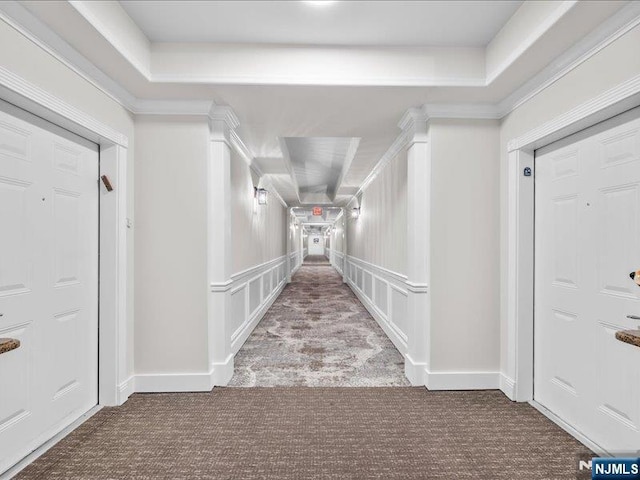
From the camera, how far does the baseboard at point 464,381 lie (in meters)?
2.95

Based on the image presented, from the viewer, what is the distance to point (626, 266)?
1923mm

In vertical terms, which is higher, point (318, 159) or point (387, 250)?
point (318, 159)

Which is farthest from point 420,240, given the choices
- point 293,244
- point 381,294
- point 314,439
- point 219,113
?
point 293,244

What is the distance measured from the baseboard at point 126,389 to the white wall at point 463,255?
2762 millimetres

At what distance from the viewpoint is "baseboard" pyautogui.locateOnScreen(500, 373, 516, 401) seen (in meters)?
2.74

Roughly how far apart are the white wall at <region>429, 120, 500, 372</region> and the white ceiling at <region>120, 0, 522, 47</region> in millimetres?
791

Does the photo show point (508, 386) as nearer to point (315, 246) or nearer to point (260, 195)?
point (260, 195)

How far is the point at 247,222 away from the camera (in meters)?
4.71

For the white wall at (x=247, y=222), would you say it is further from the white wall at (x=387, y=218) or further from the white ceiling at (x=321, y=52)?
the white wall at (x=387, y=218)

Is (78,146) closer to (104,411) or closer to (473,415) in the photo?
(104,411)

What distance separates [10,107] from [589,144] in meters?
3.71

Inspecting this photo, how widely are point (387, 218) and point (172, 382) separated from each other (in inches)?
136

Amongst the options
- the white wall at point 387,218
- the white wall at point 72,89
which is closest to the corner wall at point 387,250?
the white wall at point 387,218

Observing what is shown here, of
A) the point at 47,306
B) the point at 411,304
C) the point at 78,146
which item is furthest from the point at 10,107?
the point at 411,304
